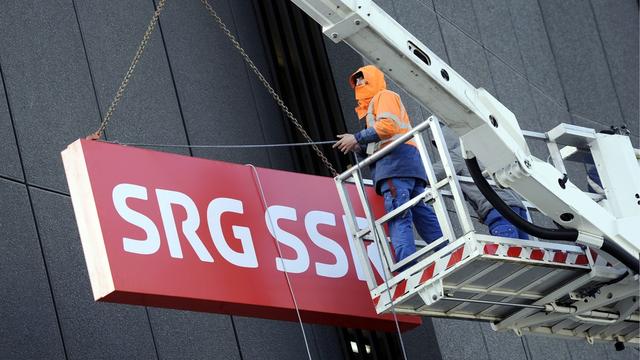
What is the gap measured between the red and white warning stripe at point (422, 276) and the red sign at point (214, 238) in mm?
342

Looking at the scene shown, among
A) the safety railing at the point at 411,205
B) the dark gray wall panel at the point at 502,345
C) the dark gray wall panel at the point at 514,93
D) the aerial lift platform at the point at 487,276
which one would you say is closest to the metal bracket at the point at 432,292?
the aerial lift platform at the point at 487,276

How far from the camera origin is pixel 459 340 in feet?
53.8

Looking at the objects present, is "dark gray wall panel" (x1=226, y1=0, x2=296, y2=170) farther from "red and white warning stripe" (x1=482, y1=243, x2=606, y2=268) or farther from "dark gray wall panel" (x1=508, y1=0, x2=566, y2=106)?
"dark gray wall panel" (x1=508, y1=0, x2=566, y2=106)

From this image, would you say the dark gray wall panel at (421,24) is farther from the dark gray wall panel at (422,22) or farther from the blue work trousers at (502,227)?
the blue work trousers at (502,227)

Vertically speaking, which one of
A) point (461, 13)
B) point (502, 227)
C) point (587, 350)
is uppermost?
point (461, 13)

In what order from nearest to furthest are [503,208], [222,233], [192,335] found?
1. [222,233]
2. [503,208]
3. [192,335]

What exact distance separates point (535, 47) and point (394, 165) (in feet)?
38.8

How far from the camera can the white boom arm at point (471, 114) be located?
11.3 m

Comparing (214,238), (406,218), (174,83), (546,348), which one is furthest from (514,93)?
(214,238)

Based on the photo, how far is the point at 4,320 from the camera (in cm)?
1194

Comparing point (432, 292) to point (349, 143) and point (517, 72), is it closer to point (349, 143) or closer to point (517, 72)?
point (349, 143)

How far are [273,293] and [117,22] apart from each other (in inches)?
186

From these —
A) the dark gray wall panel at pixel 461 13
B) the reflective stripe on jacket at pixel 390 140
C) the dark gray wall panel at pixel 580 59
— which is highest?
the dark gray wall panel at pixel 580 59

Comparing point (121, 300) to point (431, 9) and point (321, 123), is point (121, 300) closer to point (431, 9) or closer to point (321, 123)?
point (321, 123)
